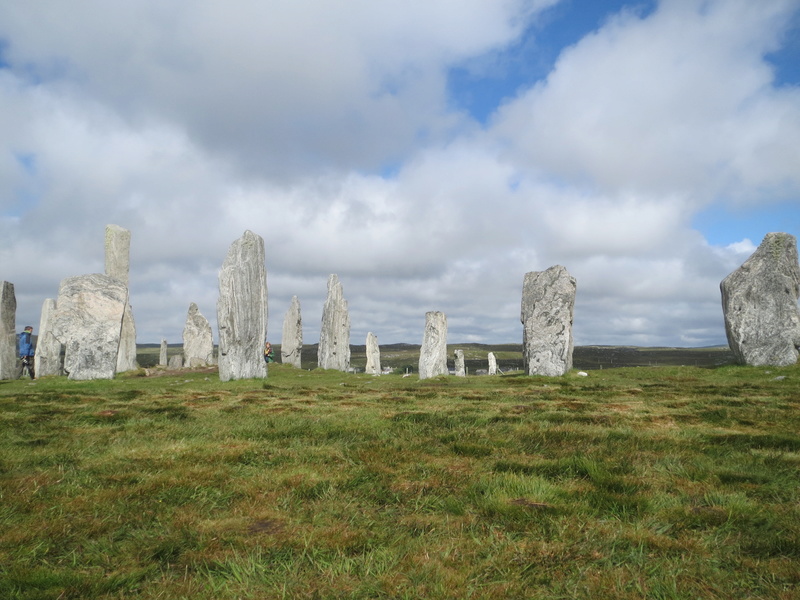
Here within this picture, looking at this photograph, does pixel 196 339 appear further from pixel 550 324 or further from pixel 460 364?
pixel 550 324

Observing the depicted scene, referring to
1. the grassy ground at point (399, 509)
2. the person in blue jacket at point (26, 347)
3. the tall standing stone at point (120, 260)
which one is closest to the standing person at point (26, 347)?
the person in blue jacket at point (26, 347)

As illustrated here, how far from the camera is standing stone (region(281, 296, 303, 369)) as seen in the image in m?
39.0

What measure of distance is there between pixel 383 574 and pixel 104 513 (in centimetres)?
244

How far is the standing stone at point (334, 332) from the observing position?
36.2m

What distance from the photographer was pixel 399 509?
14.4ft

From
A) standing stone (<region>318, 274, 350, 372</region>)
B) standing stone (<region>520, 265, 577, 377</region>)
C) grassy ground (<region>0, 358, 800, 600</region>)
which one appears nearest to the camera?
grassy ground (<region>0, 358, 800, 600</region>)

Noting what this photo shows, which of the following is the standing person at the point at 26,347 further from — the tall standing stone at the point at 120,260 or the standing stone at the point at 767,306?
the standing stone at the point at 767,306

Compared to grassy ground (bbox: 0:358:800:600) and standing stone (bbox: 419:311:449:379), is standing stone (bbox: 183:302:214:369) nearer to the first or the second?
standing stone (bbox: 419:311:449:379)

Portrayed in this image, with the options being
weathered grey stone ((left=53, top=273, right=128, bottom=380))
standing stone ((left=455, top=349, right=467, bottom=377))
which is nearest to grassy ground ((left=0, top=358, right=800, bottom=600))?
weathered grey stone ((left=53, top=273, right=128, bottom=380))

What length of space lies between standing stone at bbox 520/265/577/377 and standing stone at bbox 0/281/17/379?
22804mm

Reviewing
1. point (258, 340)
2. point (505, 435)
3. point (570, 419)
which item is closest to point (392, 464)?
point (505, 435)

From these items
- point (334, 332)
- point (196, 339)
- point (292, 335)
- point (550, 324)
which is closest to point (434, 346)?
point (550, 324)

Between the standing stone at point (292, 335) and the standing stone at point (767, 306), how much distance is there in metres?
26.6

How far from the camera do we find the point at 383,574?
3225 millimetres
